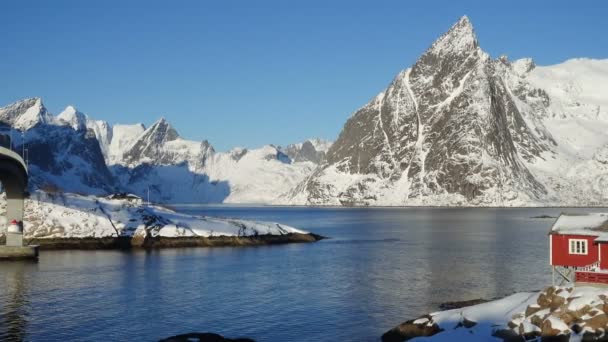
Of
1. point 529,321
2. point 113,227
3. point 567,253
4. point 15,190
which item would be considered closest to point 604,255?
point 567,253

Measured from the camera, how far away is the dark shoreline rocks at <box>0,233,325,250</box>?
106m

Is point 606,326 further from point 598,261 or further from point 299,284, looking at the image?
point 299,284

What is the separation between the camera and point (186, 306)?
53.9 m

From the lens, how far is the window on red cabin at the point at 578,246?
51.8 metres

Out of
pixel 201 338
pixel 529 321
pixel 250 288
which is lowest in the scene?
pixel 250 288

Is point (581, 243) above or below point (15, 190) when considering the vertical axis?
below

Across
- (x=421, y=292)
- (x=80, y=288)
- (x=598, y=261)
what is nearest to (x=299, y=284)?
(x=421, y=292)

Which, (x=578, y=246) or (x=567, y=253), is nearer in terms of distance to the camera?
(x=578, y=246)

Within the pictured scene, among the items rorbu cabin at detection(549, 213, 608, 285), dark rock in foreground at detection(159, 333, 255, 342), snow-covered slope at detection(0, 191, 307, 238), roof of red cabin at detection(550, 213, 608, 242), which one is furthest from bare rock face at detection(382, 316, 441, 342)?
snow-covered slope at detection(0, 191, 307, 238)

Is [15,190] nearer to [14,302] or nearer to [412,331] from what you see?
[14,302]

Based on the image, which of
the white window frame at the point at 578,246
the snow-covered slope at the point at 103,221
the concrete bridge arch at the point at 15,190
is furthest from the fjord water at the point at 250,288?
the snow-covered slope at the point at 103,221

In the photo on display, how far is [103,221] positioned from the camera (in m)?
113

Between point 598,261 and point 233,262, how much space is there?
49.4m

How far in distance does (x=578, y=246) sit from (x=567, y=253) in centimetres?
100
